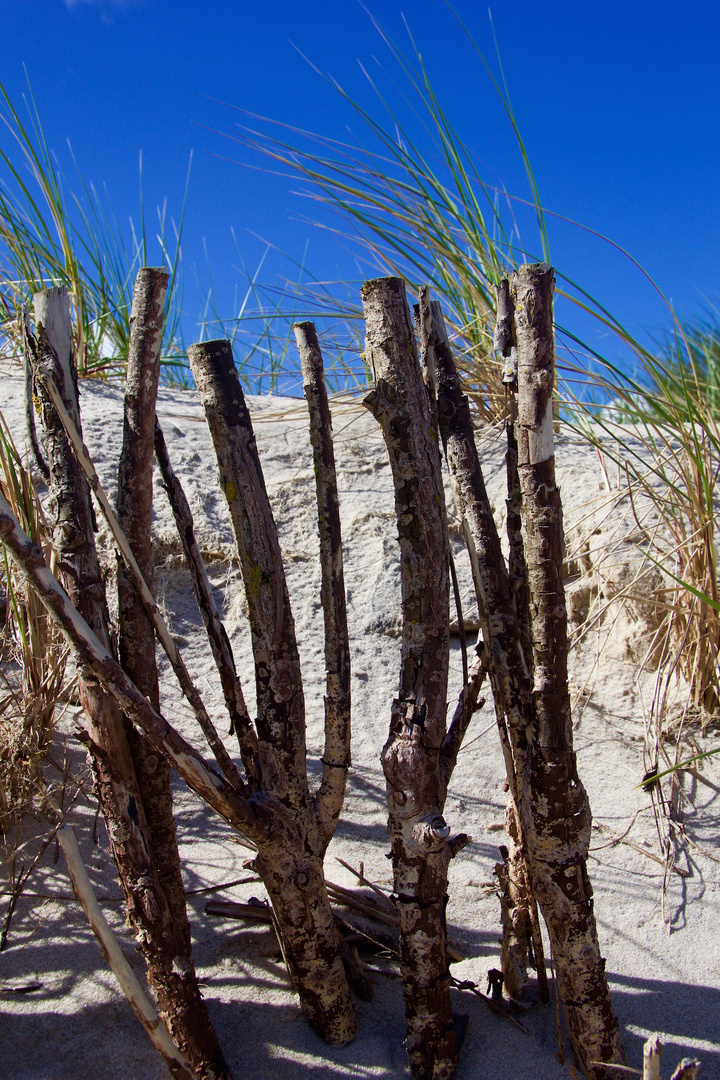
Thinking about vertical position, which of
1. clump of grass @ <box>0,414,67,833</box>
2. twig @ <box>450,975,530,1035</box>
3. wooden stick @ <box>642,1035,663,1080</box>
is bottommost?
twig @ <box>450,975,530,1035</box>

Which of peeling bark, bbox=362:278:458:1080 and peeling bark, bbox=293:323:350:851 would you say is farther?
peeling bark, bbox=293:323:350:851

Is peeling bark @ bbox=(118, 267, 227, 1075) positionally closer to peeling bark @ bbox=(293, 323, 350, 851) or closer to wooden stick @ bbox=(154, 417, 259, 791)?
wooden stick @ bbox=(154, 417, 259, 791)

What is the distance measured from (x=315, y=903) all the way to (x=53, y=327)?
4.28 feet

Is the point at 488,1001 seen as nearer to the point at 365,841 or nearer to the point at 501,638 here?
the point at 365,841

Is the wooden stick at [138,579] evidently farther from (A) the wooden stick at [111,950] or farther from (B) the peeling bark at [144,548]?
(A) the wooden stick at [111,950]

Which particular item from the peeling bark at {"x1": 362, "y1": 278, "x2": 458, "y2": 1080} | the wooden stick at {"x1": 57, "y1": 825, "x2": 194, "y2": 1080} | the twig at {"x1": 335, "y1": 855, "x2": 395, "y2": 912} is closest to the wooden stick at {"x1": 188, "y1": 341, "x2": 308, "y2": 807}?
the peeling bark at {"x1": 362, "y1": 278, "x2": 458, "y2": 1080}

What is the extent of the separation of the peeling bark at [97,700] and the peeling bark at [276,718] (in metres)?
0.22

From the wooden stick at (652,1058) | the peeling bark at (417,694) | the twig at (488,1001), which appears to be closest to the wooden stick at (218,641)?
the peeling bark at (417,694)

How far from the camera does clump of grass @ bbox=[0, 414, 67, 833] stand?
1902mm

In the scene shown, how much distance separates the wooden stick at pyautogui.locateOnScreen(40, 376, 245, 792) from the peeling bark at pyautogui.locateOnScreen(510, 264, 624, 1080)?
62 cm

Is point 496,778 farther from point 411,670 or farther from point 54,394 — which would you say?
point 54,394

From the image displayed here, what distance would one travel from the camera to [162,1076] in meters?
1.37

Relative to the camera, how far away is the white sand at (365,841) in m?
1.47

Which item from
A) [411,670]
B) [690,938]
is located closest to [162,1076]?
[411,670]
